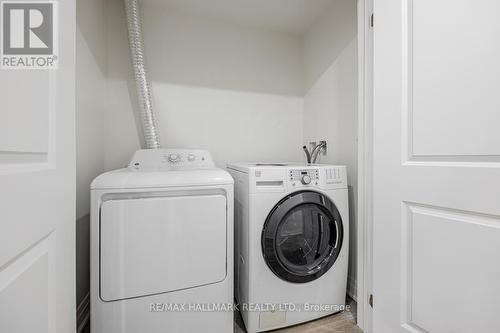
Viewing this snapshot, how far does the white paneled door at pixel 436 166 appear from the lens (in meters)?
0.78

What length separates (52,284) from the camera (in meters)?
0.61

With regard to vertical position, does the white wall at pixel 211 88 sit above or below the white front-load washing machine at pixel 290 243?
above

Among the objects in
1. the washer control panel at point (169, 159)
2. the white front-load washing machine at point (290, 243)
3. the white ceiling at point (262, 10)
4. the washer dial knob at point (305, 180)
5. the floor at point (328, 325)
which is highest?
the white ceiling at point (262, 10)

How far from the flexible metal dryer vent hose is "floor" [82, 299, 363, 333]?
133cm

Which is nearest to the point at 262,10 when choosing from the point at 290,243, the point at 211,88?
the point at 211,88

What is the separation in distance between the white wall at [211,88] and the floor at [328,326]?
126 centimetres

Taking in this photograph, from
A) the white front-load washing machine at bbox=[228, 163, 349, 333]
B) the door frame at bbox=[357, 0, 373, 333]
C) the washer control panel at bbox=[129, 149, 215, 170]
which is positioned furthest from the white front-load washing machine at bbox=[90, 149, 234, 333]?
the door frame at bbox=[357, 0, 373, 333]

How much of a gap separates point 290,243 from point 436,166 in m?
0.89

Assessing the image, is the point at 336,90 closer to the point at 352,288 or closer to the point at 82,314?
the point at 352,288

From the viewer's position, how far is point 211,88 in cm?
202

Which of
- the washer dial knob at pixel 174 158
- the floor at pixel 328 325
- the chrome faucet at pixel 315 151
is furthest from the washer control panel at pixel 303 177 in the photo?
the floor at pixel 328 325

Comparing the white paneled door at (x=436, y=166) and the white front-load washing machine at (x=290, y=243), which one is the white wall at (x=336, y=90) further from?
the white paneled door at (x=436, y=166)

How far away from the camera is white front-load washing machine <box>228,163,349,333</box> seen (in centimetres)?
132

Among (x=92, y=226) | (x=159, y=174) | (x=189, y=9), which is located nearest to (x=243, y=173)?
(x=159, y=174)
